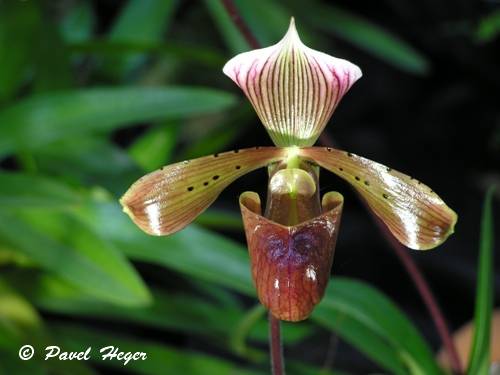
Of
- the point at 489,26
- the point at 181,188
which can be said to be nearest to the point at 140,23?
the point at 489,26

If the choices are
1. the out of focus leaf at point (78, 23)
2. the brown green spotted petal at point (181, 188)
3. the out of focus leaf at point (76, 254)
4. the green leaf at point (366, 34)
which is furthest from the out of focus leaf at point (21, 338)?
the green leaf at point (366, 34)

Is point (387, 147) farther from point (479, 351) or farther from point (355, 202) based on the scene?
point (479, 351)

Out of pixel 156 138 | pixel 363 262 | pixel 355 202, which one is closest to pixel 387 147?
pixel 355 202

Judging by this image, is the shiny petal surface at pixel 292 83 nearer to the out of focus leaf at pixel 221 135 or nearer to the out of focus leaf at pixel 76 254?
the out of focus leaf at pixel 76 254

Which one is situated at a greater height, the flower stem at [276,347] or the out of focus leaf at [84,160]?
the out of focus leaf at [84,160]

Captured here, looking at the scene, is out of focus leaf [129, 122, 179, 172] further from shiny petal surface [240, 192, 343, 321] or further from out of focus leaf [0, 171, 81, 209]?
shiny petal surface [240, 192, 343, 321]

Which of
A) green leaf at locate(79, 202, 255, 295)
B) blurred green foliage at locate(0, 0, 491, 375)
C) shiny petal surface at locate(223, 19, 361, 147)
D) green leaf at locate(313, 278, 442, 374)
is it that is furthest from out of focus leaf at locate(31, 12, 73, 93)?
shiny petal surface at locate(223, 19, 361, 147)
